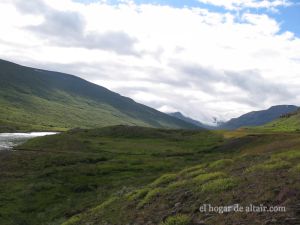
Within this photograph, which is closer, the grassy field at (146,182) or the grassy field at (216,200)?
the grassy field at (216,200)

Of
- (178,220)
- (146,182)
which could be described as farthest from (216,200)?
(146,182)

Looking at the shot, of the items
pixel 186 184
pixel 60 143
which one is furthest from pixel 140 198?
pixel 60 143

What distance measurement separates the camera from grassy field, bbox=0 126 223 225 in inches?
1943

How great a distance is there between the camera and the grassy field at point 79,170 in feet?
162

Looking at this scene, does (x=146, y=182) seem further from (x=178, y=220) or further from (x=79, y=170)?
(x=178, y=220)

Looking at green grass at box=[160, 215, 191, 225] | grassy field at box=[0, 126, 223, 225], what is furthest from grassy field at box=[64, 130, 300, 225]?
grassy field at box=[0, 126, 223, 225]

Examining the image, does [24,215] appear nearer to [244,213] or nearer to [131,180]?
[131,180]

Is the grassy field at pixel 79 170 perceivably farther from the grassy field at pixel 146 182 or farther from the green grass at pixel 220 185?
the green grass at pixel 220 185

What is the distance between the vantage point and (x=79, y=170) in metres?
75.2

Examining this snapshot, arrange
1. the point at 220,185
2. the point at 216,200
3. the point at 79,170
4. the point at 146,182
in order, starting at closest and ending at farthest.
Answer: the point at 216,200 → the point at 220,185 → the point at 146,182 → the point at 79,170

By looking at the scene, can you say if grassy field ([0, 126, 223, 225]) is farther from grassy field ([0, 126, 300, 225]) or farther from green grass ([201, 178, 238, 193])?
green grass ([201, 178, 238, 193])

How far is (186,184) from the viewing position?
3278 centimetres

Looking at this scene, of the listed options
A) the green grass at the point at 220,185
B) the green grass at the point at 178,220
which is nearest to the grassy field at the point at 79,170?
the green grass at the point at 220,185

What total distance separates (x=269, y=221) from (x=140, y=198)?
16081 millimetres
